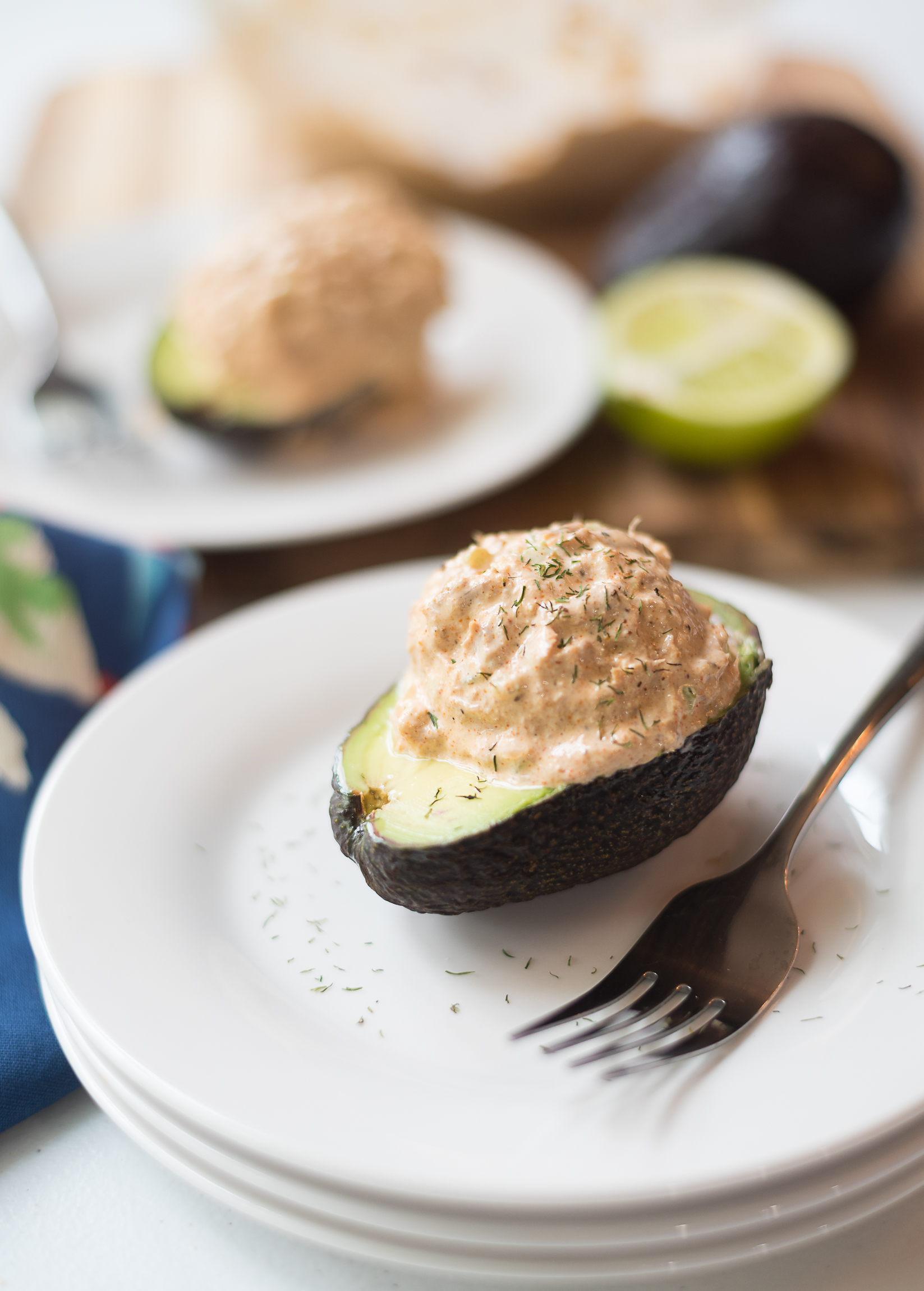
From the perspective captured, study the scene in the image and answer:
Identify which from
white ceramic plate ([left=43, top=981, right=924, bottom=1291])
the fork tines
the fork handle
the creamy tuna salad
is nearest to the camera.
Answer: white ceramic plate ([left=43, top=981, right=924, bottom=1291])

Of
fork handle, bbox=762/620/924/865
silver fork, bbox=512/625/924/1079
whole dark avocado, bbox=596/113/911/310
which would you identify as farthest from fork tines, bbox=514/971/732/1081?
whole dark avocado, bbox=596/113/911/310

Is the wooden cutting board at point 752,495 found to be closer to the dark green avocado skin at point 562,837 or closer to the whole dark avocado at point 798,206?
the whole dark avocado at point 798,206

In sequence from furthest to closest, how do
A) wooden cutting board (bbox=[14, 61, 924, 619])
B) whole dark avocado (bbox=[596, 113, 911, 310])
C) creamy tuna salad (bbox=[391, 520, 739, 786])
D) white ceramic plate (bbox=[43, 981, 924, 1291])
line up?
1. whole dark avocado (bbox=[596, 113, 911, 310])
2. wooden cutting board (bbox=[14, 61, 924, 619])
3. creamy tuna salad (bbox=[391, 520, 739, 786])
4. white ceramic plate (bbox=[43, 981, 924, 1291])

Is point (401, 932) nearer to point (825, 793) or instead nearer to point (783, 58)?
point (825, 793)

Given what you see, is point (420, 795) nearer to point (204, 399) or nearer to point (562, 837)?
point (562, 837)

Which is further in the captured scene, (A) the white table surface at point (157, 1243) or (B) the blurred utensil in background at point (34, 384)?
(B) the blurred utensil in background at point (34, 384)

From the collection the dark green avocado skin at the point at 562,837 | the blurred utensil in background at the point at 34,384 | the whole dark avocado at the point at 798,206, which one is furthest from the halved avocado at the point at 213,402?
the dark green avocado skin at the point at 562,837

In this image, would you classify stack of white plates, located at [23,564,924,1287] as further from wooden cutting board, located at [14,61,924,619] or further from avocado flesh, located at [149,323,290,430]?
avocado flesh, located at [149,323,290,430]
